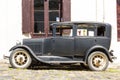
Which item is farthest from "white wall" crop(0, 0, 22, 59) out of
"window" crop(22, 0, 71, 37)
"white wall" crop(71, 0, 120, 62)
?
"white wall" crop(71, 0, 120, 62)

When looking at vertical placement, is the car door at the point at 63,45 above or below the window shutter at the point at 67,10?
below

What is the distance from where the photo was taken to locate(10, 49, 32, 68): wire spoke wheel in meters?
12.0

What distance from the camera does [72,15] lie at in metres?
15.0

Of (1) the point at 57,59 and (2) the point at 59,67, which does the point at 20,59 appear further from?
(2) the point at 59,67

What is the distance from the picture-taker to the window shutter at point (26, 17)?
48.6 feet

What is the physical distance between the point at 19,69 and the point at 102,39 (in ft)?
8.93

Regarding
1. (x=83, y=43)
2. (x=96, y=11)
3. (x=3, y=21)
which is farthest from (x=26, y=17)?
(x=83, y=43)

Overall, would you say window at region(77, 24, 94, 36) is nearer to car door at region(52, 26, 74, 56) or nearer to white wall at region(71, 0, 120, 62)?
car door at region(52, 26, 74, 56)

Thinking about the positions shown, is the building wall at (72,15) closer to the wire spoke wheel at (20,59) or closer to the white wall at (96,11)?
the white wall at (96,11)

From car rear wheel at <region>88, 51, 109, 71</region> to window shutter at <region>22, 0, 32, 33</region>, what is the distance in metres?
3.64

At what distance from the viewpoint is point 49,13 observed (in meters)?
15.1

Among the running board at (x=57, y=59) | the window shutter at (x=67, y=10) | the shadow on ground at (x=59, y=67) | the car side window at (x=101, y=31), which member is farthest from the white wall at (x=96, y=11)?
the running board at (x=57, y=59)

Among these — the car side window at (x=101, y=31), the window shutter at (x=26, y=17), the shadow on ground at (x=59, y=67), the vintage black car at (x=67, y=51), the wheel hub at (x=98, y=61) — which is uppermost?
the window shutter at (x=26, y=17)

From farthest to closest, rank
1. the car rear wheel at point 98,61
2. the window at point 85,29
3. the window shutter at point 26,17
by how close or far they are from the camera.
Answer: the window shutter at point 26,17, the window at point 85,29, the car rear wheel at point 98,61
